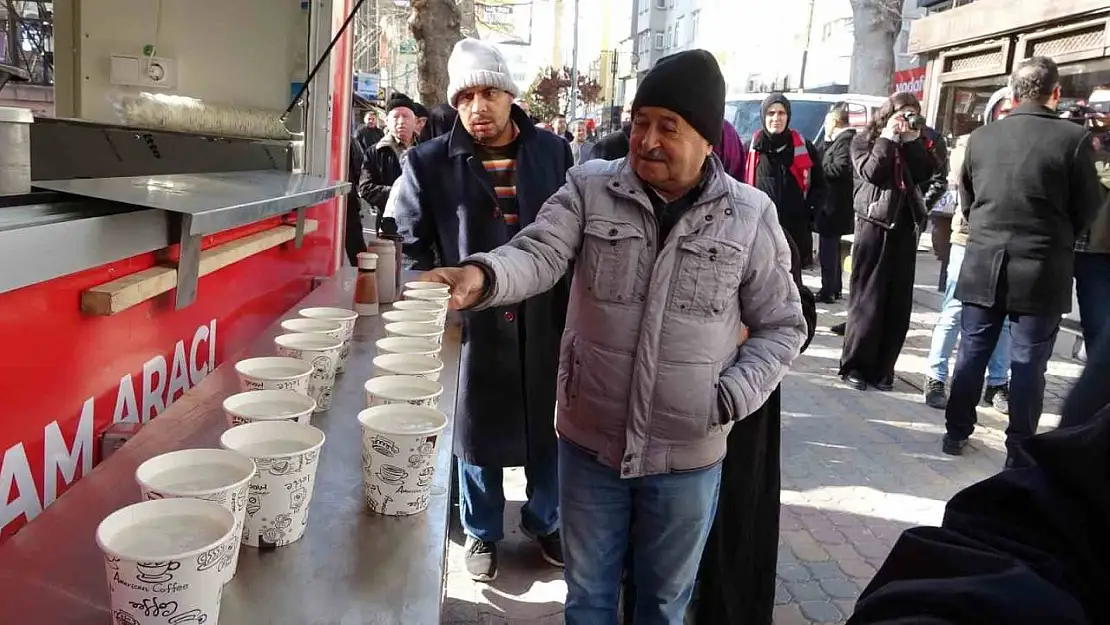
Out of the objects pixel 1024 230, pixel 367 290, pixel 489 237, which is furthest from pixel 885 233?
pixel 367 290

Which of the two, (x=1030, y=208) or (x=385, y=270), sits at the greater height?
A: (x=1030, y=208)

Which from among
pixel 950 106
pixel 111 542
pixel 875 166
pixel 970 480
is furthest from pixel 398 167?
pixel 950 106

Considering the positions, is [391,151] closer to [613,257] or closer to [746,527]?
[613,257]

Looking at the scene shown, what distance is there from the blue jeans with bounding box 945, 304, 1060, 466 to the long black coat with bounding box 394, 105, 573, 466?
2.78 meters

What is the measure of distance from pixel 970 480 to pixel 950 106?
23.9 feet

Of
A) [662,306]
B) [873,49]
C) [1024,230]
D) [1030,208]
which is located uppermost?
[873,49]

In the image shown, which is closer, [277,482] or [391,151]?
[277,482]

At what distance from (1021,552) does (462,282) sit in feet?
4.78

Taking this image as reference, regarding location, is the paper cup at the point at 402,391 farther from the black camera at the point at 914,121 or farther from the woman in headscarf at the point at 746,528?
the black camera at the point at 914,121

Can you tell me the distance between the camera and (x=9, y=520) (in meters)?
1.42

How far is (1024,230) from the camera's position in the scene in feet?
14.6

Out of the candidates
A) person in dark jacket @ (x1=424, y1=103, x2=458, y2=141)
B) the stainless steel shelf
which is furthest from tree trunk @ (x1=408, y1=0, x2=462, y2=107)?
the stainless steel shelf

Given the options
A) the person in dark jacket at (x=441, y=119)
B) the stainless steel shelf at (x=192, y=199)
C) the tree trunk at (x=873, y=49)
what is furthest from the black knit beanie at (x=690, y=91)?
the tree trunk at (x=873, y=49)

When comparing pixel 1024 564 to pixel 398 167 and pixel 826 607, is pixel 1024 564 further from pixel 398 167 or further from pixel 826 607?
pixel 398 167
